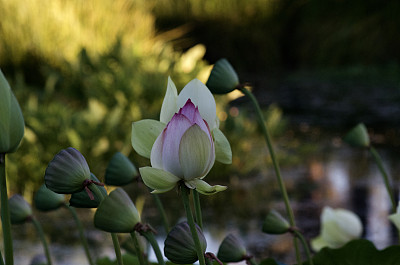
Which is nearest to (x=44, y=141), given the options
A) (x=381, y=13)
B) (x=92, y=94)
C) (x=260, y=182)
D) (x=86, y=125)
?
(x=86, y=125)

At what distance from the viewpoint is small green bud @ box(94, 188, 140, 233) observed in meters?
0.51

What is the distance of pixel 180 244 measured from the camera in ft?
1.83

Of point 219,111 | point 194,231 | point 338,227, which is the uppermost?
point 194,231

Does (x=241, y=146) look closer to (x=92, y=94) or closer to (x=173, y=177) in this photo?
(x=92, y=94)

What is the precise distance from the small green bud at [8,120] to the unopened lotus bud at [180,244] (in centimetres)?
14

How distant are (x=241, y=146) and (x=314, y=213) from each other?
778mm

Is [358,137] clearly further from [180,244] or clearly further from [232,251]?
[180,244]

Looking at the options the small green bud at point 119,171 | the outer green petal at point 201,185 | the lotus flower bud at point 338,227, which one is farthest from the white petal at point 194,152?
the lotus flower bud at point 338,227

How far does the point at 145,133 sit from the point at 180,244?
0.11 metres

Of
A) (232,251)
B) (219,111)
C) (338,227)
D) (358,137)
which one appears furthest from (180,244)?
(219,111)

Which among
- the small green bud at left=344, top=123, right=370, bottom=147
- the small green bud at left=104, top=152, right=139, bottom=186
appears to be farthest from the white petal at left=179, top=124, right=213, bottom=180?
the small green bud at left=344, top=123, right=370, bottom=147

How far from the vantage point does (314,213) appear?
282cm

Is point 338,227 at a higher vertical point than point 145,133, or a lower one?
lower

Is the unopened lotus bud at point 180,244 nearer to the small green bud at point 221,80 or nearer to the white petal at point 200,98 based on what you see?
the white petal at point 200,98
